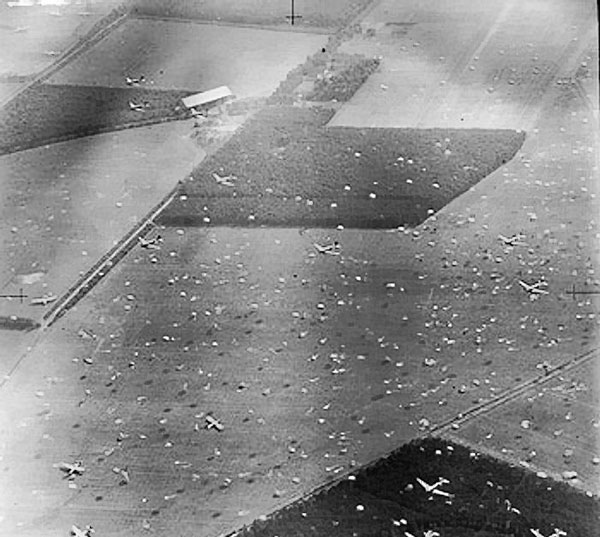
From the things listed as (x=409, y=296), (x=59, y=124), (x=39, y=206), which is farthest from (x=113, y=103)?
(x=409, y=296)

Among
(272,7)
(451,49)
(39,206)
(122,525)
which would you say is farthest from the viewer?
Answer: (272,7)

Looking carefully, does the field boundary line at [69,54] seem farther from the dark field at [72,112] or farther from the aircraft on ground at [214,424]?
the aircraft on ground at [214,424]

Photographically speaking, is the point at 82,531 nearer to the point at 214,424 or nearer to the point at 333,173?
→ the point at 214,424

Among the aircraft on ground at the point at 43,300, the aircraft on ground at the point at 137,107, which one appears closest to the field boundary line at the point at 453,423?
the aircraft on ground at the point at 43,300

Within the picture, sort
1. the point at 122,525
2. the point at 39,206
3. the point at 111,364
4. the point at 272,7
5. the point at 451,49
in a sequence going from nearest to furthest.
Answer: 1. the point at 122,525
2. the point at 111,364
3. the point at 39,206
4. the point at 451,49
5. the point at 272,7

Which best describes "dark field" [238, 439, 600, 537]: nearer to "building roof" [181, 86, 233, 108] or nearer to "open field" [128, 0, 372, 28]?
"building roof" [181, 86, 233, 108]

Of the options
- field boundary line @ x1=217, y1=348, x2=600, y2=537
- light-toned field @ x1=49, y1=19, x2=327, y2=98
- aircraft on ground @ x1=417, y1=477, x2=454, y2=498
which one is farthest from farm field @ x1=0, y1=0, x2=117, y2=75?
aircraft on ground @ x1=417, y1=477, x2=454, y2=498

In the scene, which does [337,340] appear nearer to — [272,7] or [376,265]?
[376,265]
